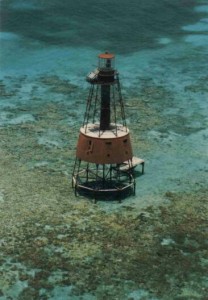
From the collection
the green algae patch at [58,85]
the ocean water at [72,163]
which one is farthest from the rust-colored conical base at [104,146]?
→ the green algae patch at [58,85]

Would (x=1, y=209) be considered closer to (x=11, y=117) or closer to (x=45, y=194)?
(x=45, y=194)

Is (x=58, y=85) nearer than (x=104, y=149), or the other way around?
(x=104, y=149)

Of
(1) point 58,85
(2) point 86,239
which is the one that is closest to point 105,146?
(2) point 86,239

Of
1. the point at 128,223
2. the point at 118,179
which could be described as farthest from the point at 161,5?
the point at 128,223

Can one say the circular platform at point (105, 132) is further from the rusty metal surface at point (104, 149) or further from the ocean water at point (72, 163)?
the ocean water at point (72, 163)

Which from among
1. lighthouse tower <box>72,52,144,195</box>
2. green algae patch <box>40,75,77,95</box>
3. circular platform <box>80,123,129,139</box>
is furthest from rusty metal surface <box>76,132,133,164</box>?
green algae patch <box>40,75,77,95</box>

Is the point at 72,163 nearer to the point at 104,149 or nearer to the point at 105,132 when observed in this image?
the point at 105,132

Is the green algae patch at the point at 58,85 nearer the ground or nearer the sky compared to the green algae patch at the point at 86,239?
nearer the sky

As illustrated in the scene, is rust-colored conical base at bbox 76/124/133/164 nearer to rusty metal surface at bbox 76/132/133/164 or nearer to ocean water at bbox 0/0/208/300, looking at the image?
rusty metal surface at bbox 76/132/133/164
